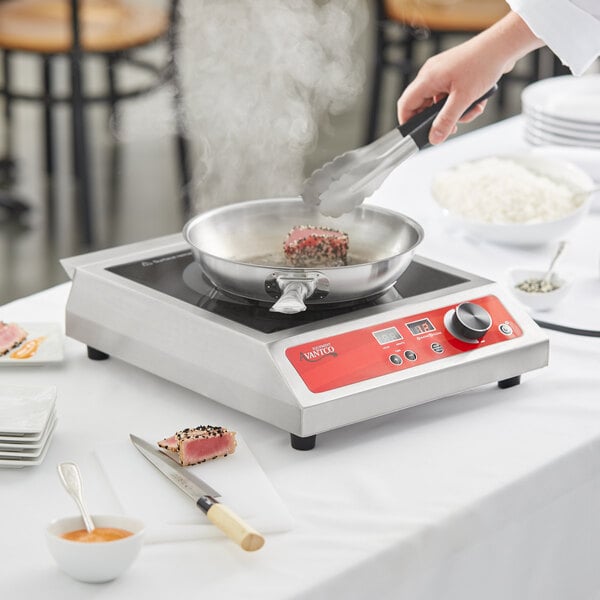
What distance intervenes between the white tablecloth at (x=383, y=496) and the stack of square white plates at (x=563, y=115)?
69 centimetres

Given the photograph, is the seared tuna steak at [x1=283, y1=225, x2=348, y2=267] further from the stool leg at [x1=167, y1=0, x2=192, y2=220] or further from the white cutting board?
the stool leg at [x1=167, y1=0, x2=192, y2=220]

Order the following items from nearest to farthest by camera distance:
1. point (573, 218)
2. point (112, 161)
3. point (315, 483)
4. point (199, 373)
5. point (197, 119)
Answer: point (315, 483) → point (199, 373) → point (573, 218) → point (112, 161) → point (197, 119)

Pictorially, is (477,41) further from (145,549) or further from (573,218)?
(145,549)

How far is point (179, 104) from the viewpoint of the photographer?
3.98m

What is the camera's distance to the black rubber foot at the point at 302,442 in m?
1.02

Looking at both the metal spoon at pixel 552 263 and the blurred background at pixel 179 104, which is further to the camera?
the blurred background at pixel 179 104

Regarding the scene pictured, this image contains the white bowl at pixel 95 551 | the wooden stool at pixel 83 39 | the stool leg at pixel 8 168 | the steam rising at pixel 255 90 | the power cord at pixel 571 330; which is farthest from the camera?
the steam rising at pixel 255 90

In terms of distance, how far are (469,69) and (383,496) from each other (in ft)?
2.01

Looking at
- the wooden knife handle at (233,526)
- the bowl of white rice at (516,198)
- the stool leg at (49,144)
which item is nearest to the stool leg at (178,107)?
the stool leg at (49,144)

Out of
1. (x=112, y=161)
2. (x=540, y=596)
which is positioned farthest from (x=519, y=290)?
(x=112, y=161)

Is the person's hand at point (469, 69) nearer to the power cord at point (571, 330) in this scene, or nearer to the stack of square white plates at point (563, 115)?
the power cord at point (571, 330)

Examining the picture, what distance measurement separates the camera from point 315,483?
3.19 ft

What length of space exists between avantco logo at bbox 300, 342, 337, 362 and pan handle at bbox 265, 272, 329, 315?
0.13 feet

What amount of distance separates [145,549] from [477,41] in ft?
2.67
